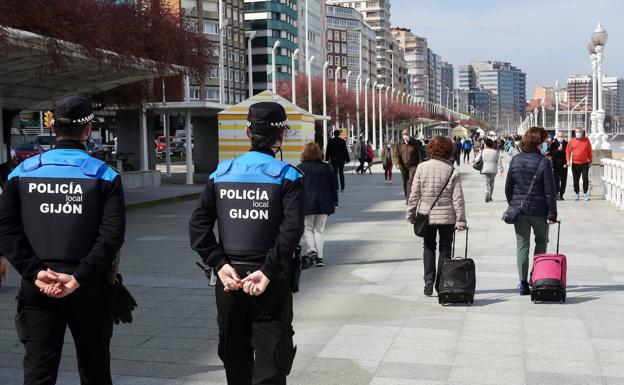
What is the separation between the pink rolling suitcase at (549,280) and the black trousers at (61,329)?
16.9ft

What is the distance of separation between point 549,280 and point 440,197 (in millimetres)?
1292

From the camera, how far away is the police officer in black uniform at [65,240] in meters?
3.93

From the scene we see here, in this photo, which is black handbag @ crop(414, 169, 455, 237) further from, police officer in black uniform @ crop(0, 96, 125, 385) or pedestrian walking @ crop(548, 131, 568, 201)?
pedestrian walking @ crop(548, 131, 568, 201)

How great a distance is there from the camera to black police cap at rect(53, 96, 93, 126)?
13.4 feet

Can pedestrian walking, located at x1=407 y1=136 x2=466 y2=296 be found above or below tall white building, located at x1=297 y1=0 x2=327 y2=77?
below

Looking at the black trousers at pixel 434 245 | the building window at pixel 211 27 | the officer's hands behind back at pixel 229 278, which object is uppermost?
the building window at pixel 211 27

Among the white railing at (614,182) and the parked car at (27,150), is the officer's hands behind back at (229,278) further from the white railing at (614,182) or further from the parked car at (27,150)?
the parked car at (27,150)

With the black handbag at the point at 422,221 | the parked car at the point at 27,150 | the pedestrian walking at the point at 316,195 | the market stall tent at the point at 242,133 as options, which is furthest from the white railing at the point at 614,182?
the parked car at the point at 27,150

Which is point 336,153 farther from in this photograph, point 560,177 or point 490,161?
point 560,177

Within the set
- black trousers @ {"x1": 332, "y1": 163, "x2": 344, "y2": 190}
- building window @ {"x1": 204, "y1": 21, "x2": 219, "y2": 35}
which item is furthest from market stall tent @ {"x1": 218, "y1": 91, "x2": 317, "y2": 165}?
→ building window @ {"x1": 204, "y1": 21, "x2": 219, "y2": 35}

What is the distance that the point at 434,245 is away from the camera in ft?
28.0

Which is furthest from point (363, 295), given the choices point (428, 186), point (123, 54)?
point (123, 54)

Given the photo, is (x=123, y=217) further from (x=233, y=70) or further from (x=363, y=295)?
(x=233, y=70)

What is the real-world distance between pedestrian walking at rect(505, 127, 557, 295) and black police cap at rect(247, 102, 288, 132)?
4.90 m
